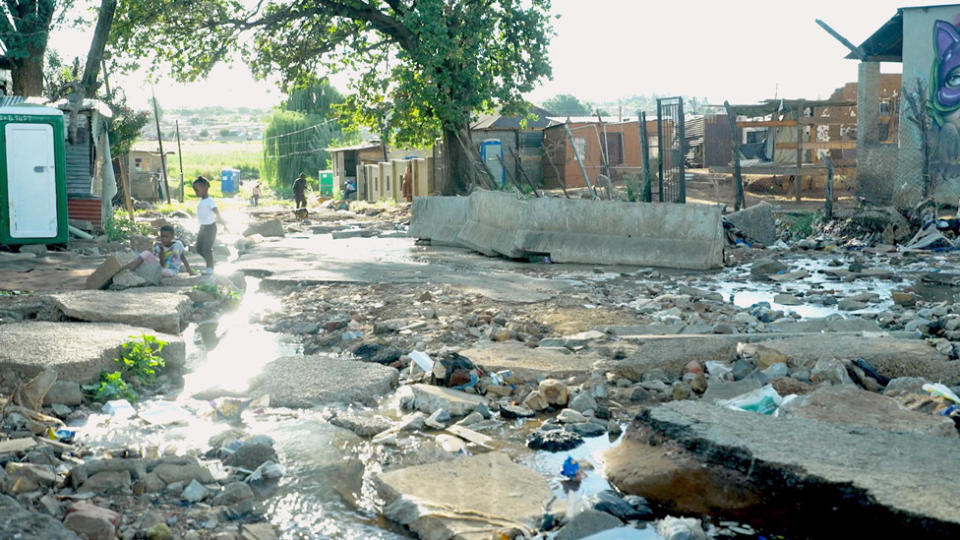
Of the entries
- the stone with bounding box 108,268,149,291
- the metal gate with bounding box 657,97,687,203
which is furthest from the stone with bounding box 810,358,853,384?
the metal gate with bounding box 657,97,687,203

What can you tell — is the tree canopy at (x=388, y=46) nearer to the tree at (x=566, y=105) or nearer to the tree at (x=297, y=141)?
the tree at (x=297, y=141)

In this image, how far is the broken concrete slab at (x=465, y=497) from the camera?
3914mm

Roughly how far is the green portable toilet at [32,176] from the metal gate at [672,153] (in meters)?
9.56

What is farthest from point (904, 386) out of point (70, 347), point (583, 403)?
point (70, 347)

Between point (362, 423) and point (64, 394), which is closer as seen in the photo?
point (362, 423)

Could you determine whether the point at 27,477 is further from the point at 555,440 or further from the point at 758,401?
the point at 758,401

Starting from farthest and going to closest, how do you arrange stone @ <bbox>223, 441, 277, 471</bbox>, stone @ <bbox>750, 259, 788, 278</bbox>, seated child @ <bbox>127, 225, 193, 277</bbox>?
stone @ <bbox>750, 259, 788, 278</bbox>, seated child @ <bbox>127, 225, 193, 277</bbox>, stone @ <bbox>223, 441, 277, 471</bbox>

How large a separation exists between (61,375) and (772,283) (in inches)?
318

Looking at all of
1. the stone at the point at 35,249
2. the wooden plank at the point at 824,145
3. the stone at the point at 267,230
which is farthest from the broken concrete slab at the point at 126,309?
the wooden plank at the point at 824,145

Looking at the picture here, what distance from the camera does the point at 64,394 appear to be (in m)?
5.76

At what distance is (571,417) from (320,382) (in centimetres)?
173

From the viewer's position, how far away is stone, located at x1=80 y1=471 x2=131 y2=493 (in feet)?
13.7

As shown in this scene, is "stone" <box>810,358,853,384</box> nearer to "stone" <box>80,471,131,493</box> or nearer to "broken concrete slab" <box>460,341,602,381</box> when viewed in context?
"broken concrete slab" <box>460,341,602,381</box>

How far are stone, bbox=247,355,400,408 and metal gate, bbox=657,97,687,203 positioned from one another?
9927mm
